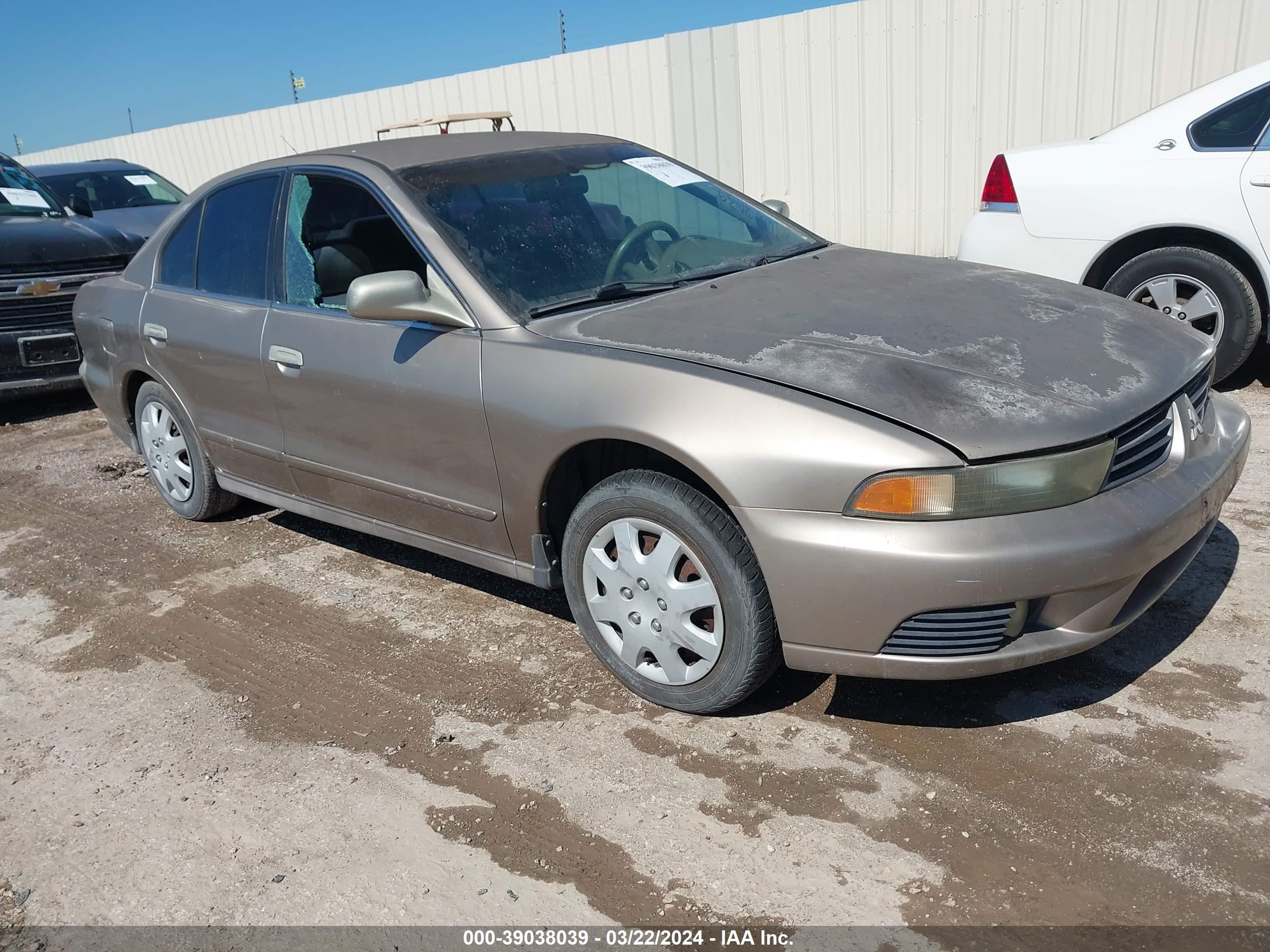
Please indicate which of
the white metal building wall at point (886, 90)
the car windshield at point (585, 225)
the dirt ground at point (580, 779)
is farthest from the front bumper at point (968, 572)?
the white metal building wall at point (886, 90)

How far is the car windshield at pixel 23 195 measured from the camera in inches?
318

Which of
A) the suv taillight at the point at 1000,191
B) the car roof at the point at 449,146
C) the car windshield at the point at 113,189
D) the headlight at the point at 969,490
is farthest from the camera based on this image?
the car windshield at the point at 113,189

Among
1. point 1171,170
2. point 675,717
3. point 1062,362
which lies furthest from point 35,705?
point 1171,170

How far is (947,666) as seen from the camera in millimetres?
2584

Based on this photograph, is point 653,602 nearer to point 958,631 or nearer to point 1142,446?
point 958,631

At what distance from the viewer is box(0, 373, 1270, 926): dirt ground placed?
2.36 meters

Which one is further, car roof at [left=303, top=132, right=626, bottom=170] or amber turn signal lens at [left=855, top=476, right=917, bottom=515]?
car roof at [left=303, top=132, right=626, bottom=170]

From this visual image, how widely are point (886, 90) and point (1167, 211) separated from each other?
4121mm

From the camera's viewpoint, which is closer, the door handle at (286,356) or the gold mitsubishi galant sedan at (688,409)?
the gold mitsubishi galant sedan at (688,409)

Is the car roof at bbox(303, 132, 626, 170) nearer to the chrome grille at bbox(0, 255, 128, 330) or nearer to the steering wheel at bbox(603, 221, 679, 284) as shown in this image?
the steering wheel at bbox(603, 221, 679, 284)

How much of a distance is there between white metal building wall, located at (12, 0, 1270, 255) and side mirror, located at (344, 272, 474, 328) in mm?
6421

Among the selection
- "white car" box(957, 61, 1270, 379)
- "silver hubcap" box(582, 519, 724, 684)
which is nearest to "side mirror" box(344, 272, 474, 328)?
"silver hubcap" box(582, 519, 724, 684)

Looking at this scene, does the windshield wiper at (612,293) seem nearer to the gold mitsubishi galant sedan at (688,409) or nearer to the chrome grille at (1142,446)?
the gold mitsubishi galant sedan at (688,409)

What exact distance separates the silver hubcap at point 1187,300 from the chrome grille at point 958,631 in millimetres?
3605
